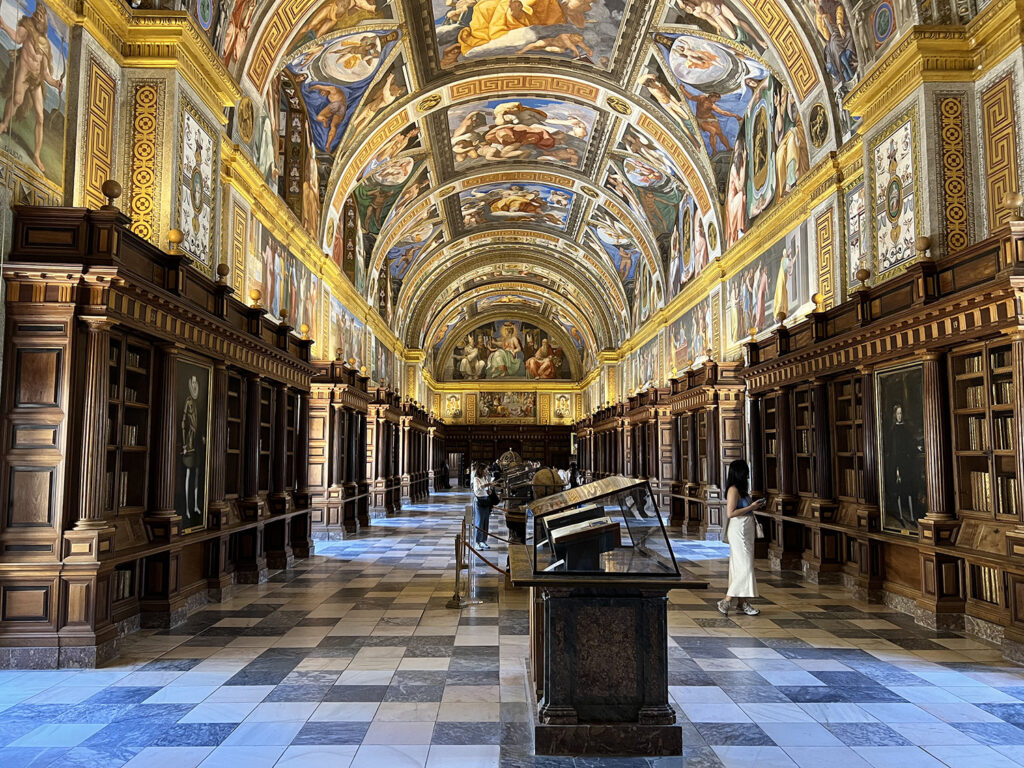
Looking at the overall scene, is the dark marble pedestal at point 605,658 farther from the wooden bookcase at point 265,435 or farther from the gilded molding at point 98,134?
the wooden bookcase at point 265,435

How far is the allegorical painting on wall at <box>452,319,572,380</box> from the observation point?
49.1 meters

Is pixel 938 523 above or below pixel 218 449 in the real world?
below

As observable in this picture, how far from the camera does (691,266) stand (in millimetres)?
21891

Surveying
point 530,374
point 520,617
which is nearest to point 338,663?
point 520,617

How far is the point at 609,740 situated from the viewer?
4457 millimetres

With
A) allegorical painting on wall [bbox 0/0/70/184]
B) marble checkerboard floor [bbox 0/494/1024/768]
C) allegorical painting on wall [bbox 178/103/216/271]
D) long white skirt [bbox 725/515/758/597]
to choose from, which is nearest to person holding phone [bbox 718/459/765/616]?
long white skirt [bbox 725/515/758/597]

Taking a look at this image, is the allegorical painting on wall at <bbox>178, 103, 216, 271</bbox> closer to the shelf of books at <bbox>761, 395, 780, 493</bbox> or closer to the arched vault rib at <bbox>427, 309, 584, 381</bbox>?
the shelf of books at <bbox>761, 395, 780, 493</bbox>

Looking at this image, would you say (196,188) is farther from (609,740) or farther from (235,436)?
(609,740)

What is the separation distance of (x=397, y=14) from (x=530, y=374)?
117 feet

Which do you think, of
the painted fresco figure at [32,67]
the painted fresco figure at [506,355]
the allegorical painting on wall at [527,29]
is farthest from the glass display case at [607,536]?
the painted fresco figure at [506,355]

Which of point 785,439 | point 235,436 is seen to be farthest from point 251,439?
point 785,439

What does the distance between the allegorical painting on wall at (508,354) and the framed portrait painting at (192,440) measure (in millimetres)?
39945

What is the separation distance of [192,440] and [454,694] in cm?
493

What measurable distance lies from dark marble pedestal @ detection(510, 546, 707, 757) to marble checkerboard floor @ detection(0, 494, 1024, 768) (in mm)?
230
